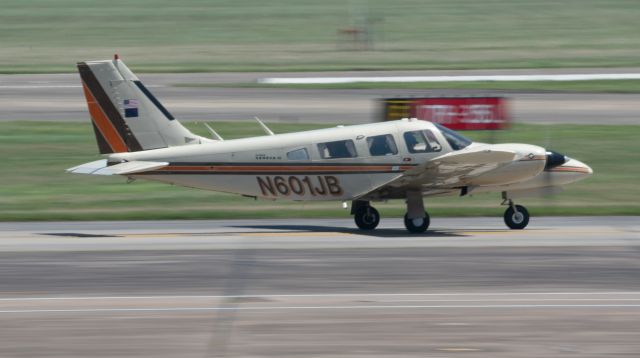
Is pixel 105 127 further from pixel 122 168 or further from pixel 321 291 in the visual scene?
pixel 321 291

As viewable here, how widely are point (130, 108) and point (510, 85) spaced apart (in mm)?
29373

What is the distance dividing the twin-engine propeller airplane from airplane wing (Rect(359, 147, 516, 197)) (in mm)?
25

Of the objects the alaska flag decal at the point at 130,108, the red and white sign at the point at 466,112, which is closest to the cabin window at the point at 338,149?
the alaska flag decal at the point at 130,108

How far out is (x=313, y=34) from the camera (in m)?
79.2

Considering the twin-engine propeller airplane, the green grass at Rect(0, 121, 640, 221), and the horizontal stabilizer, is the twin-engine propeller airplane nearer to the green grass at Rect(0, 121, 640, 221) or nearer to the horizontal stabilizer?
the horizontal stabilizer

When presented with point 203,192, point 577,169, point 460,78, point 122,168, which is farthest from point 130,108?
point 460,78

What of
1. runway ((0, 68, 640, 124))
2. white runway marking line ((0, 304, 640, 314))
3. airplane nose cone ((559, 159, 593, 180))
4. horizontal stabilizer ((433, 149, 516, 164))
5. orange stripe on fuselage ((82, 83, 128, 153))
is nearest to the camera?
white runway marking line ((0, 304, 640, 314))

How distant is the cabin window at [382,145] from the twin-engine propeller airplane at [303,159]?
2 centimetres

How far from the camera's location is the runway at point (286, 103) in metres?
42.2

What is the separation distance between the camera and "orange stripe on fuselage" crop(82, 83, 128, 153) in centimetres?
2325

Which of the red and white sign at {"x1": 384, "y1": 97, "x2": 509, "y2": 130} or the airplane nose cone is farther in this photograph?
the red and white sign at {"x1": 384, "y1": 97, "x2": 509, "y2": 130}

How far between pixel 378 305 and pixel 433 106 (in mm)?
15116

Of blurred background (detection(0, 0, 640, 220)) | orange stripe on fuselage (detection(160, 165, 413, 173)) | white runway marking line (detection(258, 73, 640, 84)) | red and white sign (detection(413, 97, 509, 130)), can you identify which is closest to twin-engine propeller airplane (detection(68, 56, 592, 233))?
orange stripe on fuselage (detection(160, 165, 413, 173))

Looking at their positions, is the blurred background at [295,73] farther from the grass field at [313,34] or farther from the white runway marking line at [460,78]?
the white runway marking line at [460,78]
